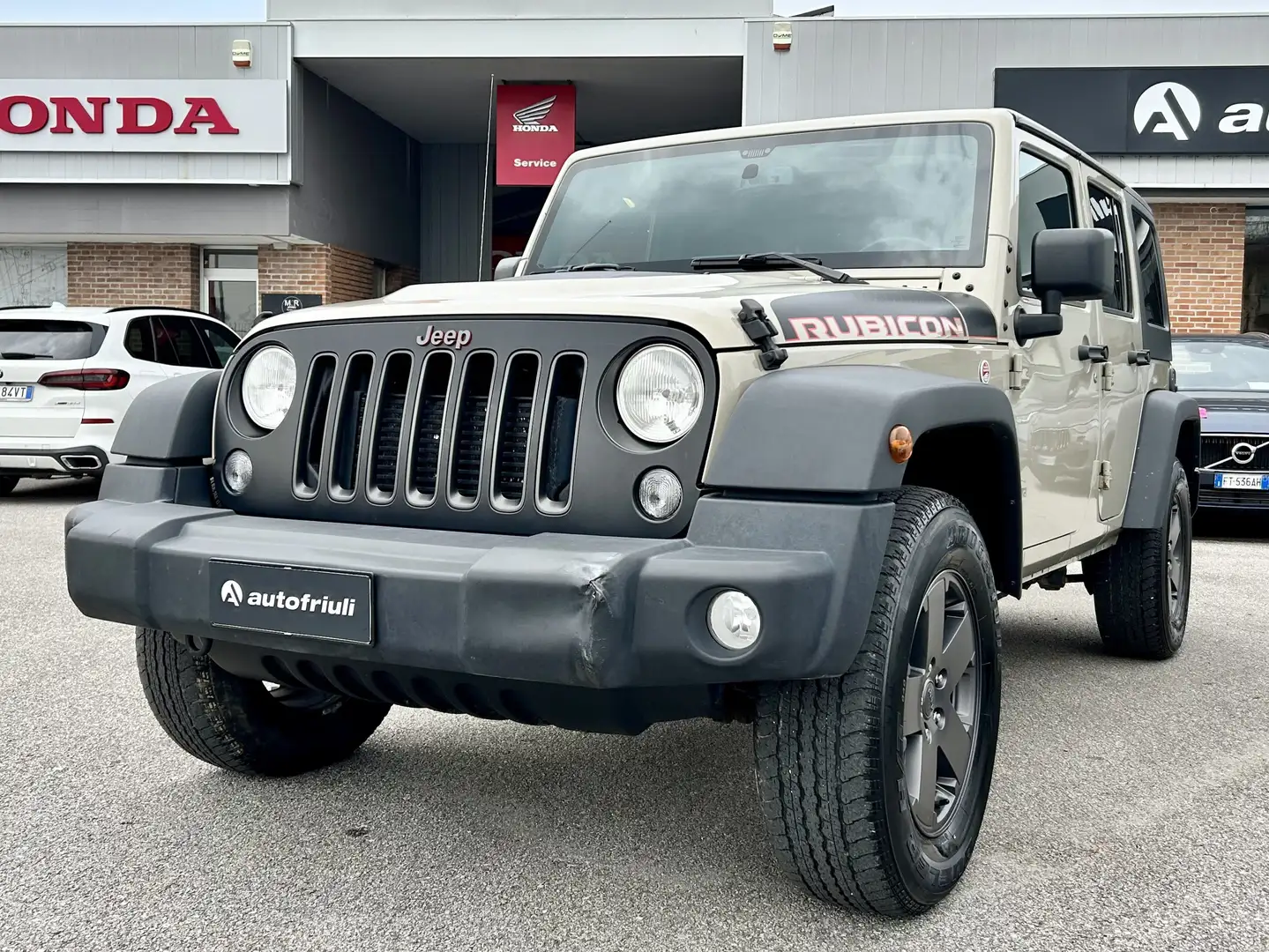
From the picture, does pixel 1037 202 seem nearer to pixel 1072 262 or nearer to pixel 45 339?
pixel 1072 262

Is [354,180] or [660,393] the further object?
[354,180]

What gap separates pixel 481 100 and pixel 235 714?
16.0 metres

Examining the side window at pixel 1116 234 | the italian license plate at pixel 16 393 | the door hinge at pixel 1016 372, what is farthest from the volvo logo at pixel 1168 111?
the door hinge at pixel 1016 372

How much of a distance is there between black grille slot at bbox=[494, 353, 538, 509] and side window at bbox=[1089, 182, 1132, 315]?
2643 mm

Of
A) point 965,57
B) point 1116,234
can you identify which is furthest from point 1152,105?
point 1116,234

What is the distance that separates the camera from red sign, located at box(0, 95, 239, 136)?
15.8 meters

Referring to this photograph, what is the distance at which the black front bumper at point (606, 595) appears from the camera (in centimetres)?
228

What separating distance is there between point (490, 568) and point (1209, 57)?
49.7 feet

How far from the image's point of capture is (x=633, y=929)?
2.68 m

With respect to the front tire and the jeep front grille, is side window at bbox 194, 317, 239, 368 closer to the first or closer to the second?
the jeep front grille

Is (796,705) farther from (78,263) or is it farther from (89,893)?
(78,263)

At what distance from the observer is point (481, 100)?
18.2 meters

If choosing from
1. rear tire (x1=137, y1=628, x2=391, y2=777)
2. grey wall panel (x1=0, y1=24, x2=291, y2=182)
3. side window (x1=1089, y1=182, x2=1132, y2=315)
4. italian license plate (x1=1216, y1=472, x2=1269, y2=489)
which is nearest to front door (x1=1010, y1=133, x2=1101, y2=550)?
side window (x1=1089, y1=182, x2=1132, y2=315)

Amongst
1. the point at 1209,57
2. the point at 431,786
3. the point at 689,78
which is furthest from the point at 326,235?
the point at 431,786
